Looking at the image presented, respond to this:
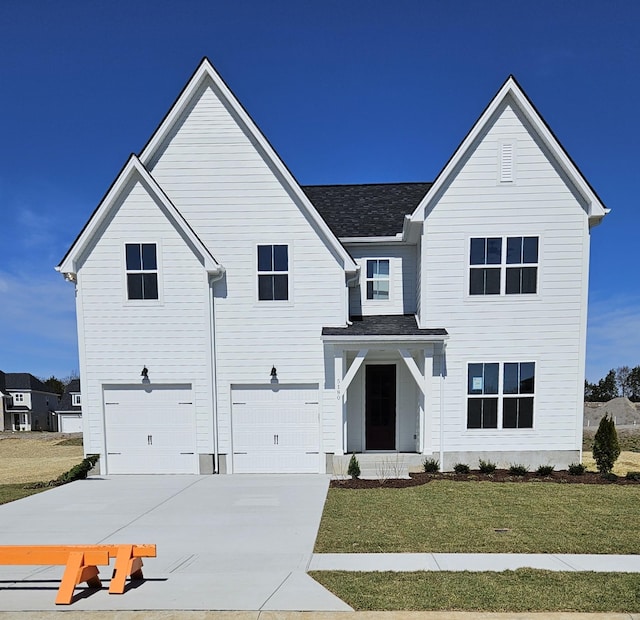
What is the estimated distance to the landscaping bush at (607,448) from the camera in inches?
424

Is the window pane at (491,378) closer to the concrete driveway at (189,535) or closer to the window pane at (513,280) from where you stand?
the window pane at (513,280)

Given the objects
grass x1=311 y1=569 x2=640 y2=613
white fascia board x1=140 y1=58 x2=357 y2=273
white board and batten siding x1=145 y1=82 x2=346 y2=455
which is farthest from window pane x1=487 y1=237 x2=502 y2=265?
grass x1=311 y1=569 x2=640 y2=613

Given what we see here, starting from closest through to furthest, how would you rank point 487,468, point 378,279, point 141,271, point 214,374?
point 487,468 < point 141,271 < point 214,374 < point 378,279

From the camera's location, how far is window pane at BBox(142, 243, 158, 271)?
35.6ft

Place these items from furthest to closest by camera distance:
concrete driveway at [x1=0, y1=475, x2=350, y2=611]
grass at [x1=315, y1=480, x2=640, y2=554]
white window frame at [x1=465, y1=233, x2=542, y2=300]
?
white window frame at [x1=465, y1=233, x2=542, y2=300], grass at [x1=315, y1=480, x2=640, y2=554], concrete driveway at [x1=0, y1=475, x2=350, y2=611]

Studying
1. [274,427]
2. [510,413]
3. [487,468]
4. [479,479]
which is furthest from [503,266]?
[274,427]

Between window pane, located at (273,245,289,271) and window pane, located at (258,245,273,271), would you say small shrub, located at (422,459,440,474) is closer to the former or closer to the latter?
window pane, located at (273,245,289,271)

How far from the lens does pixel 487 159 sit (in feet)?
35.6

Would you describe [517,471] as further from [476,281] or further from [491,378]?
[476,281]

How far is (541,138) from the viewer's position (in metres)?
10.7

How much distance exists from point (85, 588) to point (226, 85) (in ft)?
37.6

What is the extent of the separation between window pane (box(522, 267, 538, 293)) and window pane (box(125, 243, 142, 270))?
1054 centimetres

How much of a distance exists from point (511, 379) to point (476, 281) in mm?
2869

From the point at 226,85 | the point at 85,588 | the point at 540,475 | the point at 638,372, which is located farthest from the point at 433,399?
the point at 638,372
